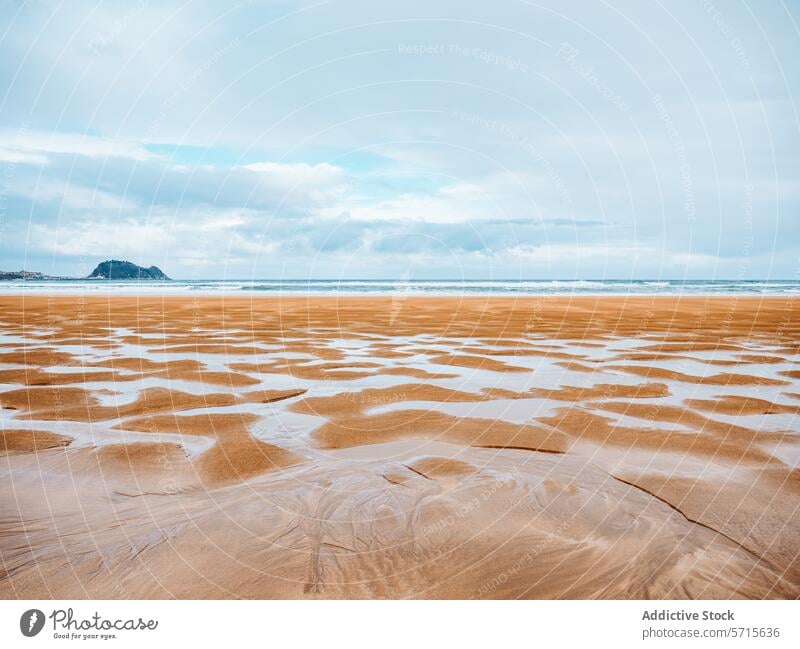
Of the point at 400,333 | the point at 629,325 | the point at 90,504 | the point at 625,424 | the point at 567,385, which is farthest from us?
the point at 629,325

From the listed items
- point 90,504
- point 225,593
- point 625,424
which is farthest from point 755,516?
point 90,504

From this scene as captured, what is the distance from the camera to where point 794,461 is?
6.57 m

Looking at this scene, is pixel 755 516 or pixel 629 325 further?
pixel 629 325

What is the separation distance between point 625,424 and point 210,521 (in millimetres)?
6262

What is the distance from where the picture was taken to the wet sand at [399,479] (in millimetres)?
4156

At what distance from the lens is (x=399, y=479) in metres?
6.00

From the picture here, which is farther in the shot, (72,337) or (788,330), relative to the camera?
(788,330)

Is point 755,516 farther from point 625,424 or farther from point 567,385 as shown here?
point 567,385

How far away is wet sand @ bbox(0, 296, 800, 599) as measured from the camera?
13.6 ft

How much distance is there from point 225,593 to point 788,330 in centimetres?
2549

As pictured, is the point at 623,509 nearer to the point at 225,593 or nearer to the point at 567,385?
the point at 225,593

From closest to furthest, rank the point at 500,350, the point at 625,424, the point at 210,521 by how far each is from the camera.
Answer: the point at 210,521 < the point at 625,424 < the point at 500,350

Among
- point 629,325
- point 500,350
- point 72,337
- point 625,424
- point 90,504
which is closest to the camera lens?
point 90,504
